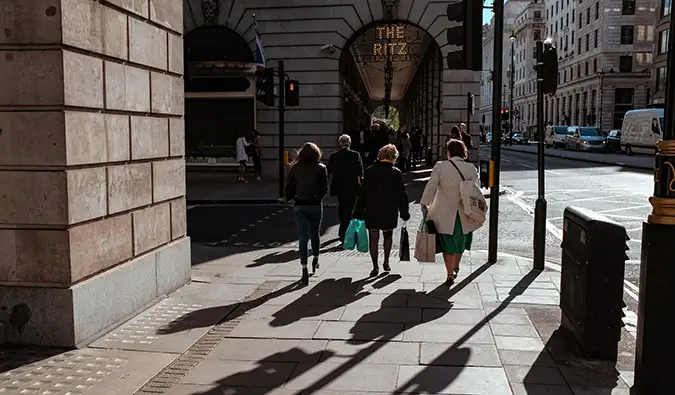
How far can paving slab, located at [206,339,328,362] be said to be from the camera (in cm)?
509

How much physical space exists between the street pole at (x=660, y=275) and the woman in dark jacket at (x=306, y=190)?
454 centimetres

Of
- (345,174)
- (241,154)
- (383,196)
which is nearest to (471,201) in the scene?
(383,196)

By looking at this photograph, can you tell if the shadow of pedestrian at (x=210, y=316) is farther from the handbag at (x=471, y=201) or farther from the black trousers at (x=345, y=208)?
the black trousers at (x=345, y=208)

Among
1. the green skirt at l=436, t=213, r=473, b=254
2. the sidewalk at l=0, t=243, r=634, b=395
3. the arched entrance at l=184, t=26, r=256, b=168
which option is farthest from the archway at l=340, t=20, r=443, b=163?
the sidewalk at l=0, t=243, r=634, b=395

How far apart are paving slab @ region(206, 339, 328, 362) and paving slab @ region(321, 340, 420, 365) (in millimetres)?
105

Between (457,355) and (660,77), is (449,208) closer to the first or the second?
(457,355)

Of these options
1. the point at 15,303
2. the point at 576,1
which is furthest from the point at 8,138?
the point at 576,1

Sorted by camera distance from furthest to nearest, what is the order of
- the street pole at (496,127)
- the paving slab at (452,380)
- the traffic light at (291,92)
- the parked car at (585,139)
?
the parked car at (585,139) → the traffic light at (291,92) → the street pole at (496,127) → the paving slab at (452,380)

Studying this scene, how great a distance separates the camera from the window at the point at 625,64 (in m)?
74.1

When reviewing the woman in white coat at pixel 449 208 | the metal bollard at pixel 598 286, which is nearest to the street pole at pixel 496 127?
the woman in white coat at pixel 449 208

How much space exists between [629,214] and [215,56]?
638 inches

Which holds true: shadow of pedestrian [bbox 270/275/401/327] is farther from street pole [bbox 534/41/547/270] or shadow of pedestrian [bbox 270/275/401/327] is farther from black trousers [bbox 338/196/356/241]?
black trousers [bbox 338/196/356/241]

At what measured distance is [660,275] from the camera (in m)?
3.59

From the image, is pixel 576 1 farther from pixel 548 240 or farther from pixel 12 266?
pixel 12 266
